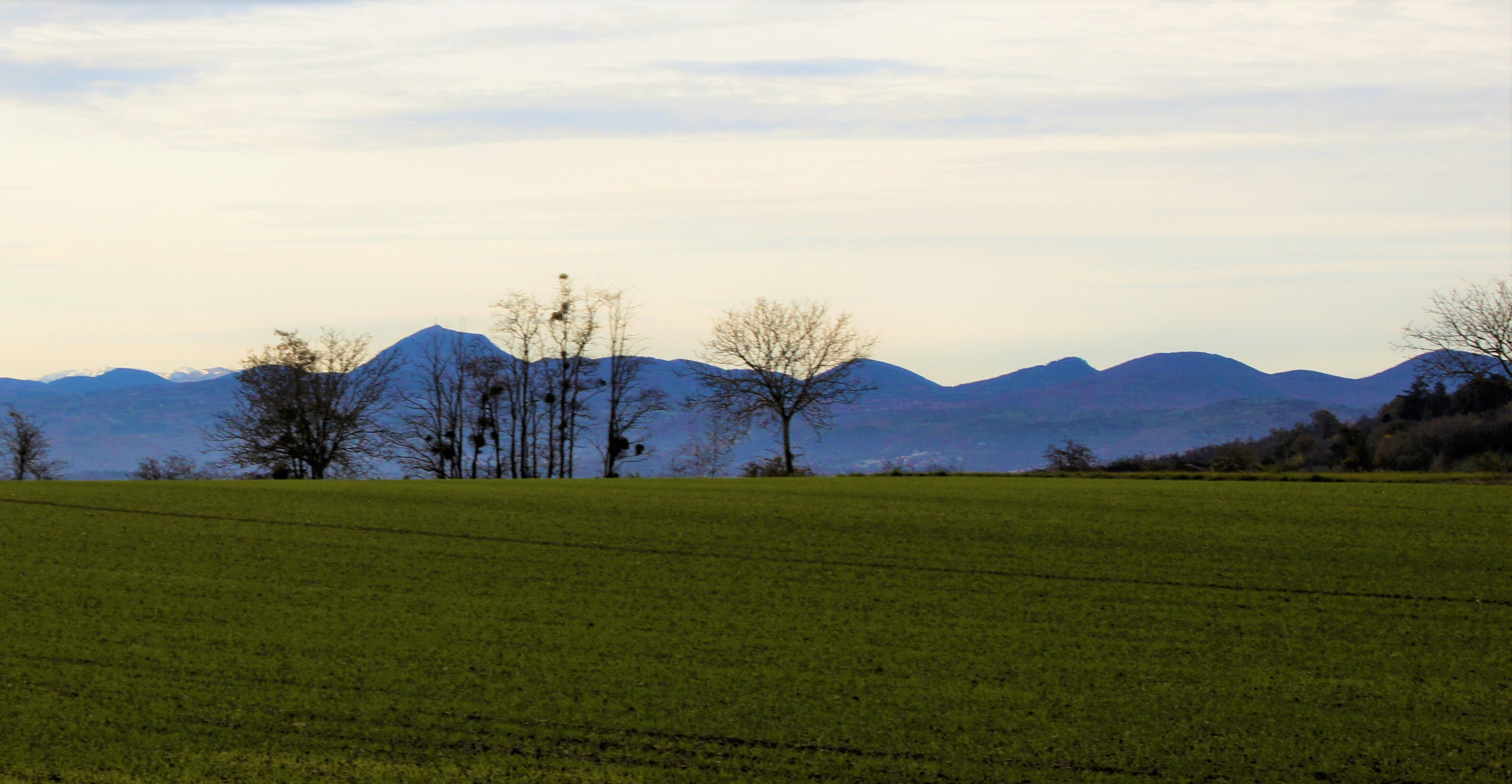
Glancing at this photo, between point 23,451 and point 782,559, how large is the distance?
66.3m

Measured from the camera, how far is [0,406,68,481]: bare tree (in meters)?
65.2

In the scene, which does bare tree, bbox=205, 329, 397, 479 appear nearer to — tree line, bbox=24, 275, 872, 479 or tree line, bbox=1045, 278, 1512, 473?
tree line, bbox=24, 275, 872, 479

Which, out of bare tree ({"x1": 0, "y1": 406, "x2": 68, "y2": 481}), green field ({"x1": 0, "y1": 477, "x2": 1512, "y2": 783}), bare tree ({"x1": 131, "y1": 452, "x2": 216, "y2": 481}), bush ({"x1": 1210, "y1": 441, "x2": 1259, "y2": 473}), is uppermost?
bare tree ({"x1": 0, "y1": 406, "x2": 68, "y2": 481})

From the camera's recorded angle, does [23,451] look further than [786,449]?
Yes

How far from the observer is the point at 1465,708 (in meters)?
8.48

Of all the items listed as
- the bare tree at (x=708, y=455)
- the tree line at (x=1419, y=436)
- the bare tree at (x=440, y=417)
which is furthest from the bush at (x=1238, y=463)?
the bare tree at (x=440, y=417)

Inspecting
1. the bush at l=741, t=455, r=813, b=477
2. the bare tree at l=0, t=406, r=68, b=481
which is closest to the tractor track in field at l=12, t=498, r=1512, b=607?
the bush at l=741, t=455, r=813, b=477

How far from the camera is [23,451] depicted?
2596 inches

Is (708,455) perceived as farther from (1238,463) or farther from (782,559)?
(782,559)

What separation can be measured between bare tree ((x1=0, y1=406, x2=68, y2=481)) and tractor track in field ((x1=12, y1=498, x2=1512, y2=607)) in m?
55.4

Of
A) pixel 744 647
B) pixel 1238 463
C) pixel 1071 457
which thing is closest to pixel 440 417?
pixel 1071 457

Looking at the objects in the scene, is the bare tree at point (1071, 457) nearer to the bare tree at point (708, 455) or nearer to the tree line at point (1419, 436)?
the tree line at point (1419, 436)

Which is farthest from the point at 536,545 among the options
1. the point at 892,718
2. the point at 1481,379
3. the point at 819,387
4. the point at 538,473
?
the point at 538,473

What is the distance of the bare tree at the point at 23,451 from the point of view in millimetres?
65250
